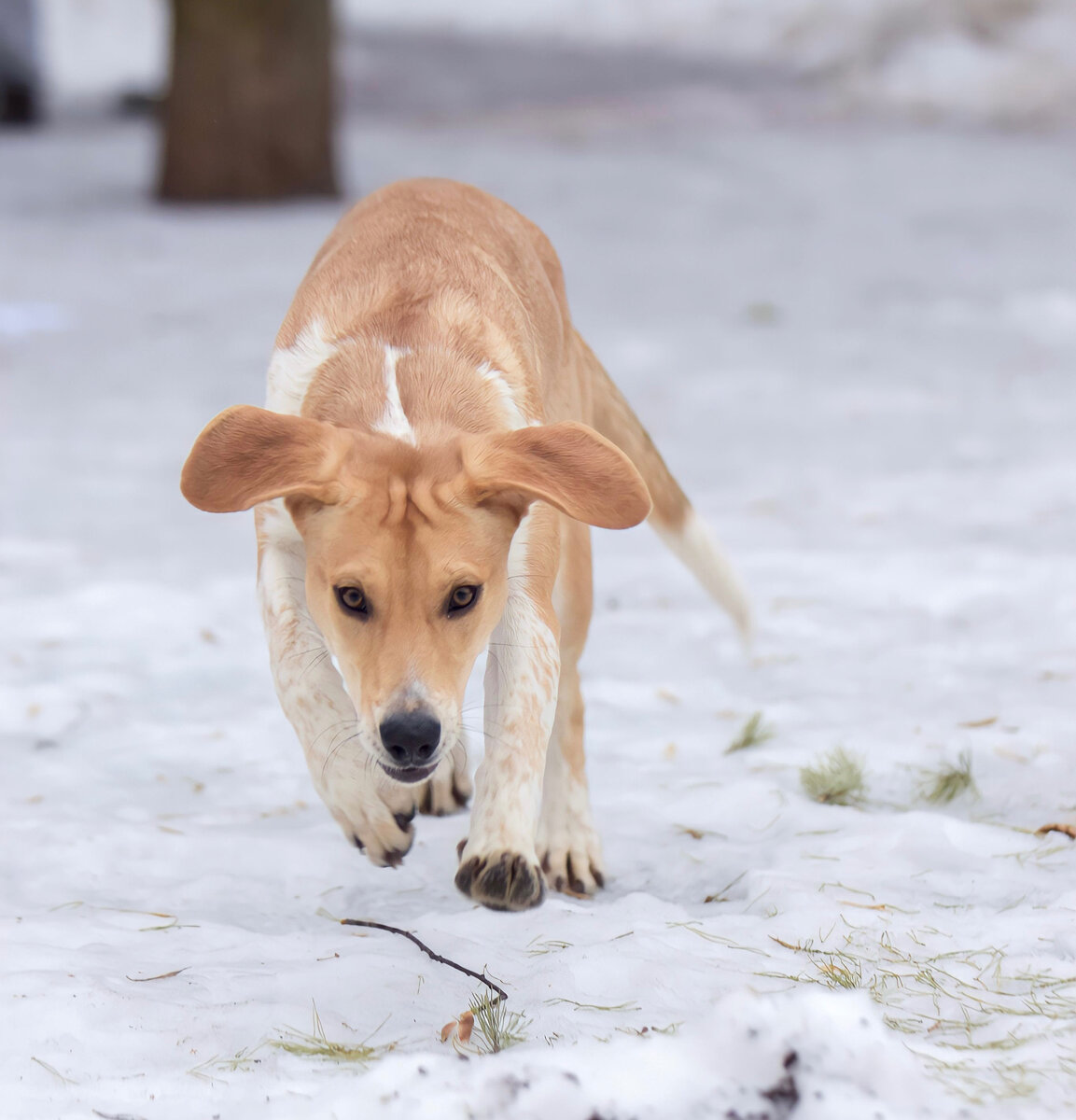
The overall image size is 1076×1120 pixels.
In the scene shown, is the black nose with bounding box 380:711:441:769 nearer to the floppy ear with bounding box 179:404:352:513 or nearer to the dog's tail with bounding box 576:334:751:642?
the floppy ear with bounding box 179:404:352:513

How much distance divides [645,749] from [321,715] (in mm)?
1353

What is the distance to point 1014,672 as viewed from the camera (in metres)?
4.68

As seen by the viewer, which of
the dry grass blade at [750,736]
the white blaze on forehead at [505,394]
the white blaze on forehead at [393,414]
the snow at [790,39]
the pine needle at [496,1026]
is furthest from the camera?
the snow at [790,39]

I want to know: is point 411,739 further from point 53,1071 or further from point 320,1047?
point 53,1071

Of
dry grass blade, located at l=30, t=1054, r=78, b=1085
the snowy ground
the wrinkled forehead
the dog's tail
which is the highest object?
the wrinkled forehead

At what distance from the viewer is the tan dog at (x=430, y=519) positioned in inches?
111

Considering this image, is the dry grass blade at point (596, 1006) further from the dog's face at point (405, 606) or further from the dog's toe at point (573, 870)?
the dog's toe at point (573, 870)

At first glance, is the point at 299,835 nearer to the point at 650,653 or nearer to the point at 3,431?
the point at 650,653

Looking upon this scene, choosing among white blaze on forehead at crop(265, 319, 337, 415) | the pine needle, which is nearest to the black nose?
the pine needle

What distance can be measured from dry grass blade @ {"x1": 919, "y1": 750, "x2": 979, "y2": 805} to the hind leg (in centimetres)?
92

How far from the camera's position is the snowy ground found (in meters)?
2.26

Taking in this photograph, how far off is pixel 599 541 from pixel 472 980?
3.92 meters

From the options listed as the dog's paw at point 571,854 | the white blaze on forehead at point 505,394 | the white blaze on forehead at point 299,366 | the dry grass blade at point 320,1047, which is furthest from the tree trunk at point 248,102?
the dry grass blade at point 320,1047

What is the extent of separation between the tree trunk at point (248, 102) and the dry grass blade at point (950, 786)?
29.7 feet
